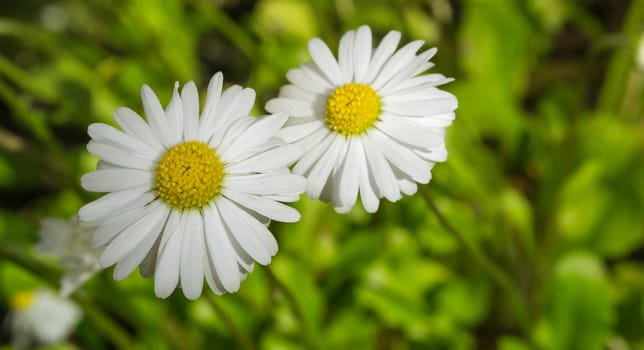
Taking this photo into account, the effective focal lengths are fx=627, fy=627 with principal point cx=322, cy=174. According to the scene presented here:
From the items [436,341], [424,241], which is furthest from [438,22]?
[436,341]

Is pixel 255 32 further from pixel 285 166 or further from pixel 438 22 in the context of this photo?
pixel 285 166

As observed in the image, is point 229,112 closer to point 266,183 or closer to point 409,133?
point 266,183

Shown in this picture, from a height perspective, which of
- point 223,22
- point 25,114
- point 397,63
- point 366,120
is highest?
point 223,22

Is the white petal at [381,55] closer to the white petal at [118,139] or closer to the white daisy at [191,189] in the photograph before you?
the white daisy at [191,189]

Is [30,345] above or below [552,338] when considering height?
below

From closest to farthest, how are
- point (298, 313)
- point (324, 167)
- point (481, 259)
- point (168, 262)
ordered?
1. point (168, 262)
2. point (324, 167)
3. point (481, 259)
4. point (298, 313)

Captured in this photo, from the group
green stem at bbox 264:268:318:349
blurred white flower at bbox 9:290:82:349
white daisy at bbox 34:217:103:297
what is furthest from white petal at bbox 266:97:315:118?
blurred white flower at bbox 9:290:82:349

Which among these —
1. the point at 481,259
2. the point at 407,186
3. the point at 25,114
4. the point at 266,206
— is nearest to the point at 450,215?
the point at 481,259
